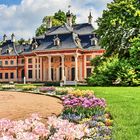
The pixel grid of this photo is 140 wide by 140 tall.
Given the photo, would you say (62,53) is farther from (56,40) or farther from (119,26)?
(119,26)

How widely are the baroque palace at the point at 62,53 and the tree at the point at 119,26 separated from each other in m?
21.0

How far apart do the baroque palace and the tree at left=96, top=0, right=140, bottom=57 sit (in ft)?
68.8

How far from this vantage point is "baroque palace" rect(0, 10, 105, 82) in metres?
60.4

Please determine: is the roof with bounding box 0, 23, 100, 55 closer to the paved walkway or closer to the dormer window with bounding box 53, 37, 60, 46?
the dormer window with bounding box 53, 37, 60, 46

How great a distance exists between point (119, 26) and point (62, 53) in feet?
79.4

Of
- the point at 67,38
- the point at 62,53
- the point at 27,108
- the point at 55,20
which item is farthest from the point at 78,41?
the point at 27,108

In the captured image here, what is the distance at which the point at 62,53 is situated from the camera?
60281 millimetres

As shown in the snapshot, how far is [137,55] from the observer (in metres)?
35.8

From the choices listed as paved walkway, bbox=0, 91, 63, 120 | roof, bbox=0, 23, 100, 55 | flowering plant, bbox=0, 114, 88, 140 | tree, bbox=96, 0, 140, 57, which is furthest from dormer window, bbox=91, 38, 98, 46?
flowering plant, bbox=0, 114, 88, 140

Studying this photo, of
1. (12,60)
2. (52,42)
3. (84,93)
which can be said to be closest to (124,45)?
(84,93)

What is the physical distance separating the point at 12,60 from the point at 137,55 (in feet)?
129

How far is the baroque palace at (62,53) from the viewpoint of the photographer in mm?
60438

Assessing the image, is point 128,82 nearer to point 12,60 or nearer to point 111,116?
point 111,116

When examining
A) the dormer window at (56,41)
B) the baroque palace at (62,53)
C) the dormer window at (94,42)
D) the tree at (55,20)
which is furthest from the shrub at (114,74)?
the tree at (55,20)
